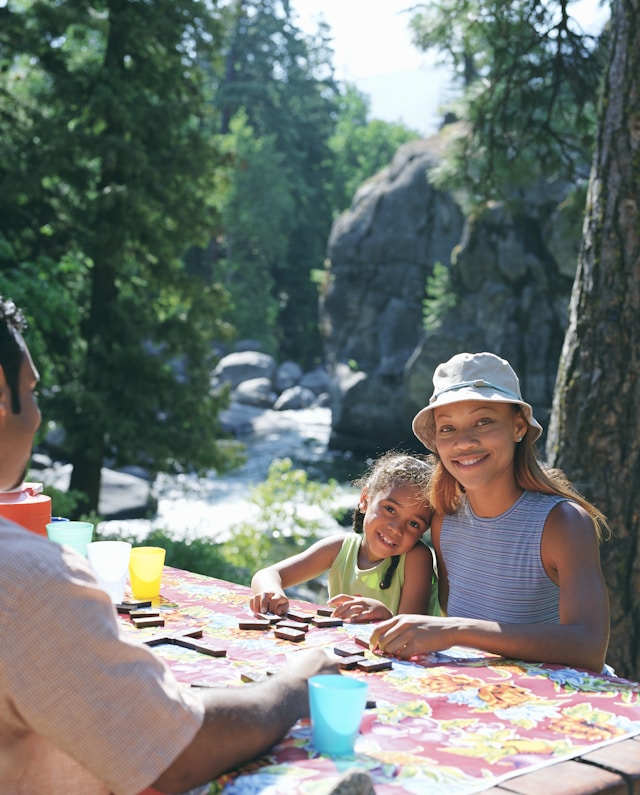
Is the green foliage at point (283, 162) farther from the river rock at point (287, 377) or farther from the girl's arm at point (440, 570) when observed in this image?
the girl's arm at point (440, 570)

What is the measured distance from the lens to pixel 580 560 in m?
2.66

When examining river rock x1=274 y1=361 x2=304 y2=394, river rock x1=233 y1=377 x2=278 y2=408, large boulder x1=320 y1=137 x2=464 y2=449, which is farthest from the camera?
river rock x1=274 y1=361 x2=304 y2=394

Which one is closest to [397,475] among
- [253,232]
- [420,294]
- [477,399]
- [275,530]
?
[477,399]

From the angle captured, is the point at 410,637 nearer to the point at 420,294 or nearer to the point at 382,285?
the point at 420,294

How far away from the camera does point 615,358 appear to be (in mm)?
4637

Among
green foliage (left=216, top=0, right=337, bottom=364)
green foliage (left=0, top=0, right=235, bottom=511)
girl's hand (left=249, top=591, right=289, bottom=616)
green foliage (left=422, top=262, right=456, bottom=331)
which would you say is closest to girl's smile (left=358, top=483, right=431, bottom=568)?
girl's hand (left=249, top=591, right=289, bottom=616)

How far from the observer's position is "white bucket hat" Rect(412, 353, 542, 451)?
2861 mm

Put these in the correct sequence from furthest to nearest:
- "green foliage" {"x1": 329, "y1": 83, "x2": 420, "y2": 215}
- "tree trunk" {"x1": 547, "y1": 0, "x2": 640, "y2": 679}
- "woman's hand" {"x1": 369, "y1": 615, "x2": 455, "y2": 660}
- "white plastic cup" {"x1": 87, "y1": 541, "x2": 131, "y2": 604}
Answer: "green foliage" {"x1": 329, "y1": 83, "x2": 420, "y2": 215}
"tree trunk" {"x1": 547, "y1": 0, "x2": 640, "y2": 679}
"white plastic cup" {"x1": 87, "y1": 541, "x2": 131, "y2": 604}
"woman's hand" {"x1": 369, "y1": 615, "x2": 455, "y2": 660}

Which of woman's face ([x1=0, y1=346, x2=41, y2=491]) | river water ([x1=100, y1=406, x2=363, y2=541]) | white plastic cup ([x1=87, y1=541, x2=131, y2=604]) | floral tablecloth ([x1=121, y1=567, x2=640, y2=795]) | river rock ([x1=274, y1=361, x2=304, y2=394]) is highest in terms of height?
river rock ([x1=274, y1=361, x2=304, y2=394])

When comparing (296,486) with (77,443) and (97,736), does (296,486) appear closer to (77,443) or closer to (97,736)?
(77,443)

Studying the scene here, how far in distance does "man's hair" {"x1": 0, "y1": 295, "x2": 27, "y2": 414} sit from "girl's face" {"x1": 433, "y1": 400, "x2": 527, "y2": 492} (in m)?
1.60

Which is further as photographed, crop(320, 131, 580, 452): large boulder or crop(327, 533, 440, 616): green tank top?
crop(320, 131, 580, 452): large boulder

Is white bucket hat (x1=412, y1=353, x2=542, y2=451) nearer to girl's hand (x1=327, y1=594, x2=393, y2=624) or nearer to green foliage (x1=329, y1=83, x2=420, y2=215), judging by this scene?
girl's hand (x1=327, y1=594, x2=393, y2=624)

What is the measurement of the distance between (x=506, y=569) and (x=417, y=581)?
14.3 inches
